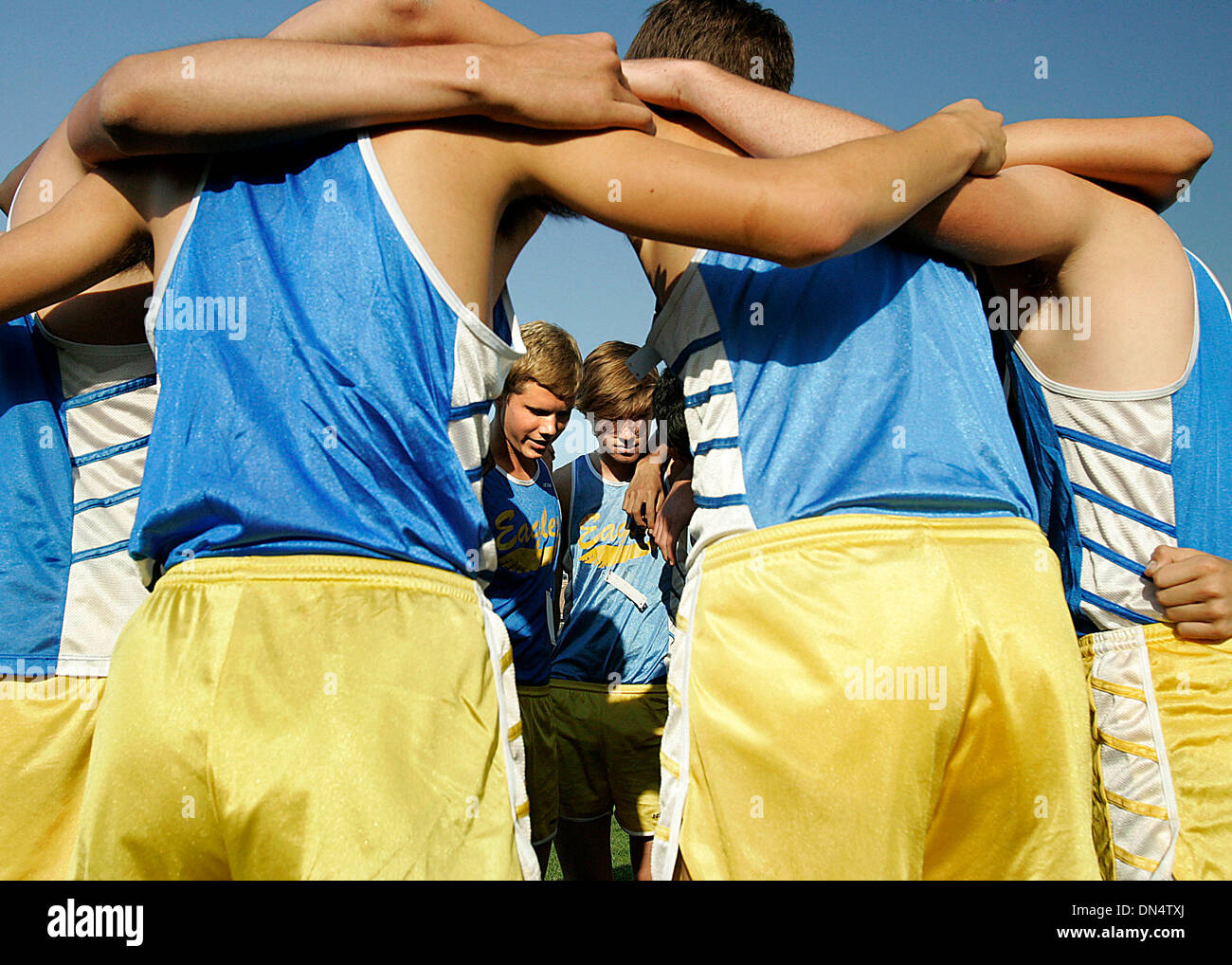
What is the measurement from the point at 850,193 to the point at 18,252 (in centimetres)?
141

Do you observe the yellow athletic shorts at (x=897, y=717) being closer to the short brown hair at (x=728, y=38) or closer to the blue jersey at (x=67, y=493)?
the short brown hair at (x=728, y=38)

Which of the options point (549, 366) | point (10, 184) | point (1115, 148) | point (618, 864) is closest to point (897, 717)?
point (1115, 148)

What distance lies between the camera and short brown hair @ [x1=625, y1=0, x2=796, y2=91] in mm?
2109

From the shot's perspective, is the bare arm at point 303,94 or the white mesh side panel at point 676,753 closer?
the bare arm at point 303,94

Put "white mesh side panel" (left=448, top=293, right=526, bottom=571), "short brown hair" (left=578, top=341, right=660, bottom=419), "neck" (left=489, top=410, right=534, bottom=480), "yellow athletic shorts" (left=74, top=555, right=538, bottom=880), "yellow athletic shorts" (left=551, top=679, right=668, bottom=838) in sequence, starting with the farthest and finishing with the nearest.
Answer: "short brown hair" (left=578, top=341, right=660, bottom=419) → "yellow athletic shorts" (left=551, top=679, right=668, bottom=838) → "neck" (left=489, top=410, right=534, bottom=480) → "white mesh side panel" (left=448, top=293, right=526, bottom=571) → "yellow athletic shorts" (left=74, top=555, right=538, bottom=880)

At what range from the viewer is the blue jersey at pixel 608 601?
4965mm

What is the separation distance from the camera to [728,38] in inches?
83.2

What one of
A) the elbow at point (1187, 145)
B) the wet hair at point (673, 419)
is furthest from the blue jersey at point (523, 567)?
the elbow at point (1187, 145)

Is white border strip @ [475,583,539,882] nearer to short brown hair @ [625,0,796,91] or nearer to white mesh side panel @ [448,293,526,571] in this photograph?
white mesh side panel @ [448,293,526,571]

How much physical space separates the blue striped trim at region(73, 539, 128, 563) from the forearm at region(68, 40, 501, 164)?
110 cm

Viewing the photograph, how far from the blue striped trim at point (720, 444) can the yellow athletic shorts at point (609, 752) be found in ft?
10.7

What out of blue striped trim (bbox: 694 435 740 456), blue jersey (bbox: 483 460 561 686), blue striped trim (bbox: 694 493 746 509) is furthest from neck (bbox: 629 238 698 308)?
blue jersey (bbox: 483 460 561 686)

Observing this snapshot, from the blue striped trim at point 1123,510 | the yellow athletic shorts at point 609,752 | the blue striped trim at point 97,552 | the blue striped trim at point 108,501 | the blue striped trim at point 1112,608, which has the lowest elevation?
the yellow athletic shorts at point 609,752

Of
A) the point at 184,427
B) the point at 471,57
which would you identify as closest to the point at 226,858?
the point at 184,427
